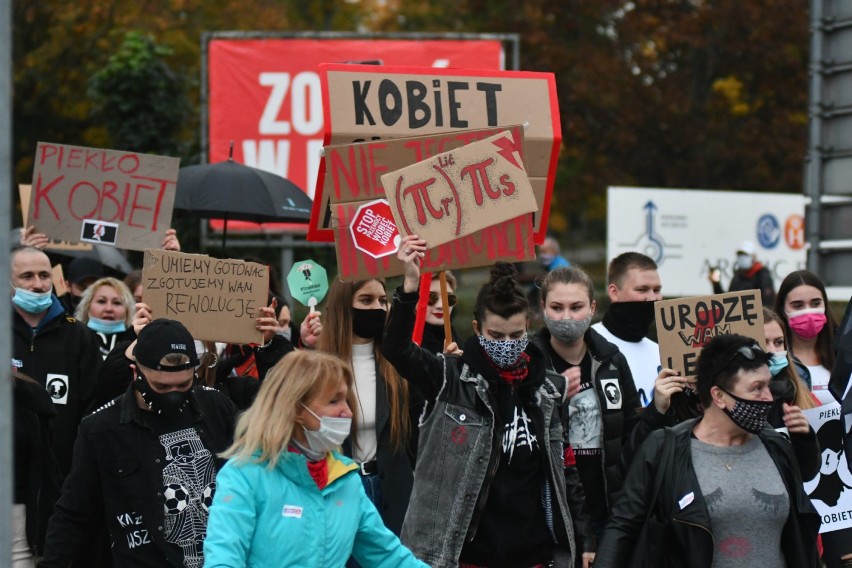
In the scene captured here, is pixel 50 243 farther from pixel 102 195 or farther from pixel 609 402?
pixel 609 402

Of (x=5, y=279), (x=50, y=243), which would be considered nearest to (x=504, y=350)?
(x=5, y=279)

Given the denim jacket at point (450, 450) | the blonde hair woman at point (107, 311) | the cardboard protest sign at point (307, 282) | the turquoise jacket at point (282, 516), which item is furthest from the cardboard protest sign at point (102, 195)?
the turquoise jacket at point (282, 516)

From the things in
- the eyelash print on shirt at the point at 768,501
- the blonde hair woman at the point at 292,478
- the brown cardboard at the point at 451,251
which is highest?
the brown cardboard at the point at 451,251

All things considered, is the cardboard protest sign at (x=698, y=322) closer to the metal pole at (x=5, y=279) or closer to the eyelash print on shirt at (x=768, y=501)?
the eyelash print on shirt at (x=768, y=501)

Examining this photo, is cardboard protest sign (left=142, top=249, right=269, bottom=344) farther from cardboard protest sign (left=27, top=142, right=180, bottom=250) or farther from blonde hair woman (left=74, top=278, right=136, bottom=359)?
blonde hair woman (left=74, top=278, right=136, bottom=359)

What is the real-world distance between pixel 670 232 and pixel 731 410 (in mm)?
11041

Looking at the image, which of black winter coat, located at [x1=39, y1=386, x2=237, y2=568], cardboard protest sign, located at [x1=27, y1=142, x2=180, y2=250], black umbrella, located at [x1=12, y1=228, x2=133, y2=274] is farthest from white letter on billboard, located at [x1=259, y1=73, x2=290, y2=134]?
black winter coat, located at [x1=39, y1=386, x2=237, y2=568]

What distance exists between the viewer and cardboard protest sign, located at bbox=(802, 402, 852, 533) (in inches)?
258

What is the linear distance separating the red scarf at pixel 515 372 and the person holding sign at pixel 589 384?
67cm

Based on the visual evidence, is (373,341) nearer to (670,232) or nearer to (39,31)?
(670,232)

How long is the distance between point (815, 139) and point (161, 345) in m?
6.34

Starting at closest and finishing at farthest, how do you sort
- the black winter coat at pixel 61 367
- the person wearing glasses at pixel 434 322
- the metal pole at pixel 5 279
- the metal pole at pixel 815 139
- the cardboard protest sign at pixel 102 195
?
the metal pole at pixel 5 279, the black winter coat at pixel 61 367, the person wearing glasses at pixel 434 322, the cardboard protest sign at pixel 102 195, the metal pole at pixel 815 139

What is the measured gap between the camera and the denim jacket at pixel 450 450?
5.23 metres

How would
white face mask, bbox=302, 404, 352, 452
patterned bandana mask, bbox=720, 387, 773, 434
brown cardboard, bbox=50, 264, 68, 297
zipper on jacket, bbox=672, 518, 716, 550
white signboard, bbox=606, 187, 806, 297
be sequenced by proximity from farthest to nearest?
white signboard, bbox=606, 187, 806, 297 → brown cardboard, bbox=50, 264, 68, 297 → patterned bandana mask, bbox=720, 387, 773, 434 → zipper on jacket, bbox=672, 518, 716, 550 → white face mask, bbox=302, 404, 352, 452
